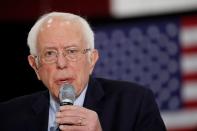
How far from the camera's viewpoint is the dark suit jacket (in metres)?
2.09

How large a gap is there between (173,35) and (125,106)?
2140 mm

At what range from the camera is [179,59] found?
13.7 ft

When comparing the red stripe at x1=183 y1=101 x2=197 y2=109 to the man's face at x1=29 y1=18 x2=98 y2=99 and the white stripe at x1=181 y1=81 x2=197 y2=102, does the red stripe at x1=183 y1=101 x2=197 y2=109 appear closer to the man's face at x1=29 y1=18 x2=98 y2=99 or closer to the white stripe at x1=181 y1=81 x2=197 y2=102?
the white stripe at x1=181 y1=81 x2=197 y2=102

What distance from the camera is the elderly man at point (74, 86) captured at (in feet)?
6.61

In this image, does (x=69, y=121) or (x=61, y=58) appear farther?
(x=61, y=58)

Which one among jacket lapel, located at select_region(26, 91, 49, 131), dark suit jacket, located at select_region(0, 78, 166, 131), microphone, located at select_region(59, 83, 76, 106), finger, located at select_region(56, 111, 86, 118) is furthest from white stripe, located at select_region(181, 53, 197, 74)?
finger, located at select_region(56, 111, 86, 118)

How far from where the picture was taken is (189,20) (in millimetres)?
4211

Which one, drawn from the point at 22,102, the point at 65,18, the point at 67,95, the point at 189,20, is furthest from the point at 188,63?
the point at 67,95

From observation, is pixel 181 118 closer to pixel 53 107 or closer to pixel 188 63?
pixel 188 63

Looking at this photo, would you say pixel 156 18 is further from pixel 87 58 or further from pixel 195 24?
pixel 87 58

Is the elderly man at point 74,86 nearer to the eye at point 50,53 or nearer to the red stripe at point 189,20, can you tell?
the eye at point 50,53

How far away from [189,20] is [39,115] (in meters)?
2.25

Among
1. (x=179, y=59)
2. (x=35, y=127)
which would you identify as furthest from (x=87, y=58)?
(x=179, y=59)

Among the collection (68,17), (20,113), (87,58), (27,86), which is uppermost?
(68,17)
